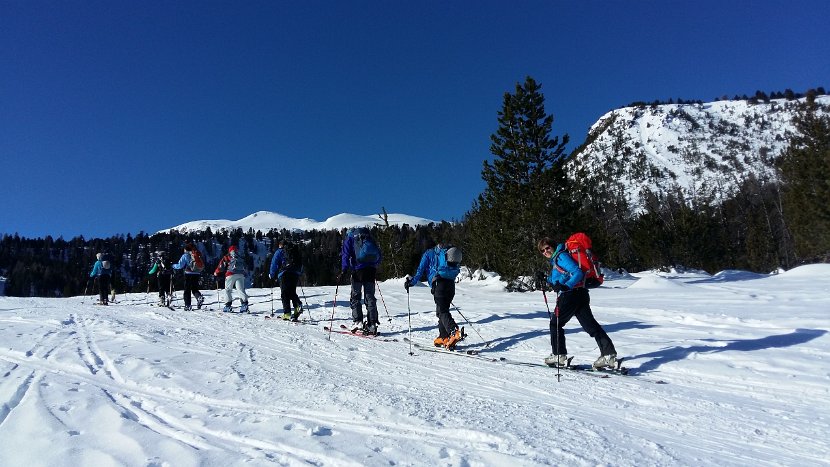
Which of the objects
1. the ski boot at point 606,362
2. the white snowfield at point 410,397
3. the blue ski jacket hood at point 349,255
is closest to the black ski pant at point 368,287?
the blue ski jacket hood at point 349,255

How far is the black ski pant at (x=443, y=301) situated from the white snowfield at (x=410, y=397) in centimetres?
Result: 72

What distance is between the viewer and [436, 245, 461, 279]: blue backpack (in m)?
8.19

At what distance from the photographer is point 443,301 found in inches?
322

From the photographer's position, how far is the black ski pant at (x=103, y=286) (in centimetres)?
1581

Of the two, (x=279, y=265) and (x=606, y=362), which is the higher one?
(x=279, y=265)

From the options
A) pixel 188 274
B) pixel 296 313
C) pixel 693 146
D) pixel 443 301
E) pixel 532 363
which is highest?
pixel 693 146

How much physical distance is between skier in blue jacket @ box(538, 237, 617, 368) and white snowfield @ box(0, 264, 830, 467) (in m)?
0.52

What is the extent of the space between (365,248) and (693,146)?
189234 millimetres

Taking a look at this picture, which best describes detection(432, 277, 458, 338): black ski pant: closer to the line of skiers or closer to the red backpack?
the line of skiers

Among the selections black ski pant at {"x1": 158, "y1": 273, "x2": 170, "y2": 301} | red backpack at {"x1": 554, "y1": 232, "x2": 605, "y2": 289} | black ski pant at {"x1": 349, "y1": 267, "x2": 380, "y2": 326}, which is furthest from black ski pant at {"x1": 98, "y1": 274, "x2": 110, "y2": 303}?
red backpack at {"x1": 554, "y1": 232, "x2": 605, "y2": 289}

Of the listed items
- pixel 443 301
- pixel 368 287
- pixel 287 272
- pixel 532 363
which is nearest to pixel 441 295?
pixel 443 301

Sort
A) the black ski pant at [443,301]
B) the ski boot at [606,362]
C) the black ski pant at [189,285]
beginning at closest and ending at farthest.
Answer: the ski boot at [606,362], the black ski pant at [443,301], the black ski pant at [189,285]

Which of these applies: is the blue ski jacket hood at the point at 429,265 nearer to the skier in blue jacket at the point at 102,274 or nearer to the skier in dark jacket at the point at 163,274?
the skier in dark jacket at the point at 163,274

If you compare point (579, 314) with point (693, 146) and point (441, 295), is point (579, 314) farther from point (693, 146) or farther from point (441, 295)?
point (693, 146)
